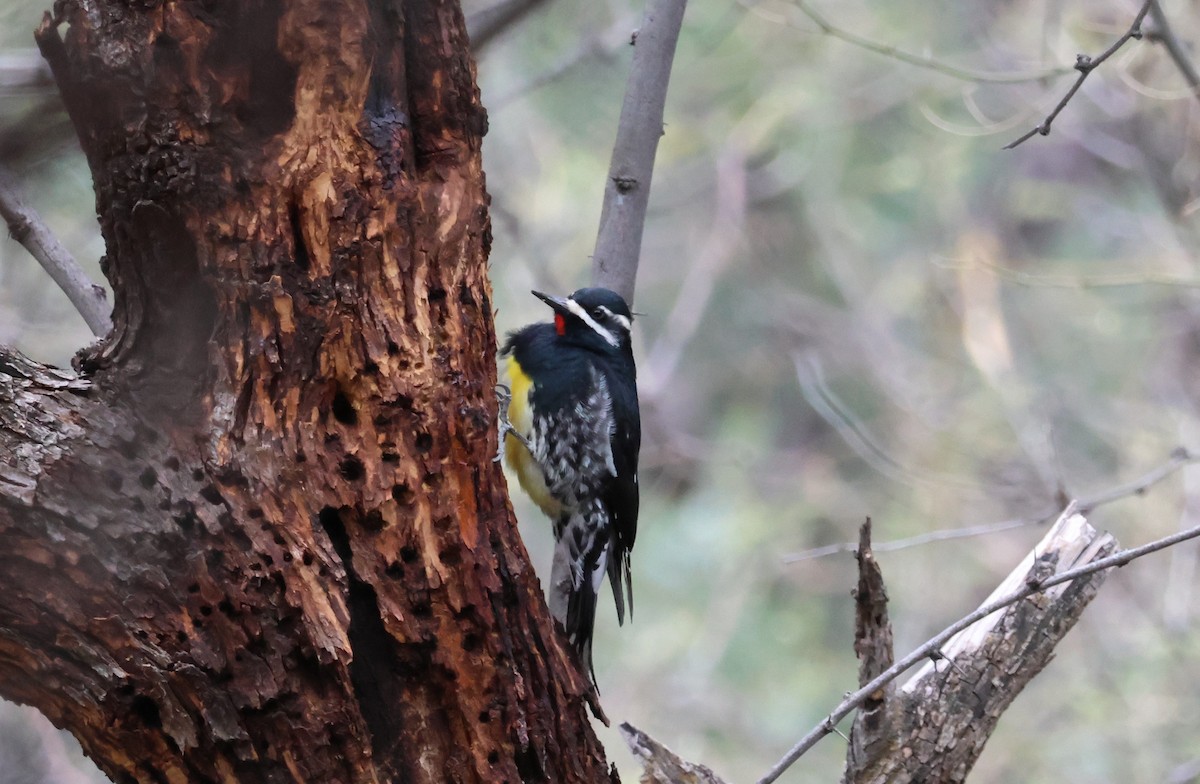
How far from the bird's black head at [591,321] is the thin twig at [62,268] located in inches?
47.2

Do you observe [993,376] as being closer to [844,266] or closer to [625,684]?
[844,266]

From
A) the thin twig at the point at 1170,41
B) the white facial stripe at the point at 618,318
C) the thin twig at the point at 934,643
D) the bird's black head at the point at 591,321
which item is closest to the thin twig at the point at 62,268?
the bird's black head at the point at 591,321

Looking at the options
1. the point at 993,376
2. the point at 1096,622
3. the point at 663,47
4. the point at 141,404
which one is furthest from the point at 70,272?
the point at 1096,622

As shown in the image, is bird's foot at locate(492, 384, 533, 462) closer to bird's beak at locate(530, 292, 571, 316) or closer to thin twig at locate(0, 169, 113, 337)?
bird's beak at locate(530, 292, 571, 316)

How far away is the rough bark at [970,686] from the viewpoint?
8.15 ft

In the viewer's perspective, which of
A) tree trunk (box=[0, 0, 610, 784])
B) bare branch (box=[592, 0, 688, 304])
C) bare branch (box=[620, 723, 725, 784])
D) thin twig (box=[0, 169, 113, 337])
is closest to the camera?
tree trunk (box=[0, 0, 610, 784])

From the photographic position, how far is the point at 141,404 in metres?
1.79

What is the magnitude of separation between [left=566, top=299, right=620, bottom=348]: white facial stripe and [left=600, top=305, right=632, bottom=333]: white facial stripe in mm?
66

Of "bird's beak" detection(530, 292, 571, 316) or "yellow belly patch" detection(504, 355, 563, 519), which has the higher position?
"bird's beak" detection(530, 292, 571, 316)

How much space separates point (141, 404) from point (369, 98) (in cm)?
61

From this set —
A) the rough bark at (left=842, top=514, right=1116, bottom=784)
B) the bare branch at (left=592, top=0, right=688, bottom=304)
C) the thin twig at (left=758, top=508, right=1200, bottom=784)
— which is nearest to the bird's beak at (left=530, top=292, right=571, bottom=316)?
the bare branch at (left=592, top=0, right=688, bottom=304)

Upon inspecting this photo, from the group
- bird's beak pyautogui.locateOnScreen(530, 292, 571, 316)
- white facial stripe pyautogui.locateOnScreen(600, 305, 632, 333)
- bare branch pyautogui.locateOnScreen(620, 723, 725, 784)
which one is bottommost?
bare branch pyautogui.locateOnScreen(620, 723, 725, 784)

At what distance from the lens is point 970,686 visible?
252 centimetres

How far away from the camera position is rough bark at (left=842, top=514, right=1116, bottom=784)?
2484 millimetres
